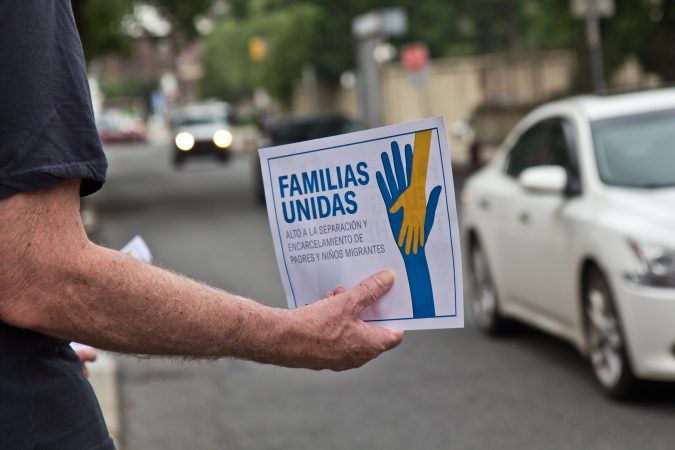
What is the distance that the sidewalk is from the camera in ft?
24.2

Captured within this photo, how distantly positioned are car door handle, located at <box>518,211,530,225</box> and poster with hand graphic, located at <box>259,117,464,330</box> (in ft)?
21.8

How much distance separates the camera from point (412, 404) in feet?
25.4

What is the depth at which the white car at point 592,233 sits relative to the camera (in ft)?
22.8

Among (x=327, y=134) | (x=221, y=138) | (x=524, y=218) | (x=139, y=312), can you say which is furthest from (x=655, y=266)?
(x=221, y=138)

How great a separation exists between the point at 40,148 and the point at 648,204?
5869mm

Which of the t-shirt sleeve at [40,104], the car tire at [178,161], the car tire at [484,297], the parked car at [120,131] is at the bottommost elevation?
the parked car at [120,131]

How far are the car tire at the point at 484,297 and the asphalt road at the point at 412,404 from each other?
0.10 meters

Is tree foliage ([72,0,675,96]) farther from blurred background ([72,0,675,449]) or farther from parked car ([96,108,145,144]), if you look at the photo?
parked car ([96,108,145,144])

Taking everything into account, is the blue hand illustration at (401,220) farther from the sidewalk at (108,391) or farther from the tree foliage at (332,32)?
the tree foliage at (332,32)

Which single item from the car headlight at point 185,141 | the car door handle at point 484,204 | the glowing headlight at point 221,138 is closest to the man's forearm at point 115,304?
the car door handle at point 484,204

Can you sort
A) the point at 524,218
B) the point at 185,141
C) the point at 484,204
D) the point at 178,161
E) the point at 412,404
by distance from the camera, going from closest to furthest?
1. the point at 412,404
2. the point at 524,218
3. the point at 484,204
4. the point at 185,141
5. the point at 178,161

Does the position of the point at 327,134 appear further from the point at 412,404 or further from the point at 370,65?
the point at 412,404

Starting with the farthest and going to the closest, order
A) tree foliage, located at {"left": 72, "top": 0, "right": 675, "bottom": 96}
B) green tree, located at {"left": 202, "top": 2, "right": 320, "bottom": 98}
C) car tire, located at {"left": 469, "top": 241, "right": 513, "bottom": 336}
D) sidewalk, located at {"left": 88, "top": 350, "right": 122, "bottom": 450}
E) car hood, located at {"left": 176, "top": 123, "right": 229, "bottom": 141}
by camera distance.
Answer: green tree, located at {"left": 202, "top": 2, "right": 320, "bottom": 98}
car hood, located at {"left": 176, "top": 123, "right": 229, "bottom": 141}
tree foliage, located at {"left": 72, "top": 0, "right": 675, "bottom": 96}
car tire, located at {"left": 469, "top": 241, "right": 513, "bottom": 336}
sidewalk, located at {"left": 88, "top": 350, "right": 122, "bottom": 450}

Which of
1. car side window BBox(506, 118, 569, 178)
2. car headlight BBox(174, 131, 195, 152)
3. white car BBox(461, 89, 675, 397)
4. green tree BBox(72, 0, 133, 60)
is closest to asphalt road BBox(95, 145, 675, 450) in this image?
white car BBox(461, 89, 675, 397)
